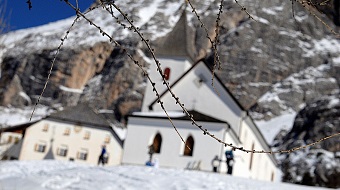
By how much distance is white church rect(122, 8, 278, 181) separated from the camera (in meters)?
31.2

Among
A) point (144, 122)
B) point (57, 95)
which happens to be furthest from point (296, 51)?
point (144, 122)

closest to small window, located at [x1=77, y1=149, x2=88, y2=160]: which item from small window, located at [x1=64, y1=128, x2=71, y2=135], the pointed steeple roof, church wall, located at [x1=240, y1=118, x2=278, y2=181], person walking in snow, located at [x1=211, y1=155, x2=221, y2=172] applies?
small window, located at [x1=64, y1=128, x2=71, y2=135]

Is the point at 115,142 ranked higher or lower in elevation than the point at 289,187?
higher

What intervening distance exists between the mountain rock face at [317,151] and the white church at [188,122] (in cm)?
2251

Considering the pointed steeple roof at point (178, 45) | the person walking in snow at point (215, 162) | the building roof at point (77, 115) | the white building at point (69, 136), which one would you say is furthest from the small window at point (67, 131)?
the person walking in snow at point (215, 162)

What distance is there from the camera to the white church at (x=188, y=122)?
102 feet

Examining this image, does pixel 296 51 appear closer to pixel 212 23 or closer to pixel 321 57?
pixel 321 57

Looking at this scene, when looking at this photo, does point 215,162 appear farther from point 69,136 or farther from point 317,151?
point 317,151

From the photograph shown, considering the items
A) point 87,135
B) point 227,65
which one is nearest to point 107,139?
point 87,135

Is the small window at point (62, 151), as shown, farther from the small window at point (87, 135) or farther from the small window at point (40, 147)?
the small window at point (87, 135)

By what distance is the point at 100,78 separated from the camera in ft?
449

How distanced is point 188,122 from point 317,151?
130 ft

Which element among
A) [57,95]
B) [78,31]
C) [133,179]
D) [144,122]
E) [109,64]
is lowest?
[133,179]

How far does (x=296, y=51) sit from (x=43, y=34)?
64.8 m
